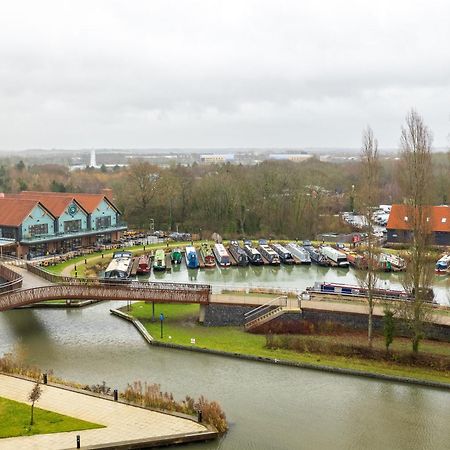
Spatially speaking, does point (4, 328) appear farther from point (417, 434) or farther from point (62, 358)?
point (417, 434)

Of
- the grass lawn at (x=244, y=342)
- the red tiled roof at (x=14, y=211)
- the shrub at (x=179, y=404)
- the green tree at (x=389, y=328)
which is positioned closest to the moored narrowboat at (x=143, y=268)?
the red tiled roof at (x=14, y=211)

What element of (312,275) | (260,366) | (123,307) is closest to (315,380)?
(260,366)

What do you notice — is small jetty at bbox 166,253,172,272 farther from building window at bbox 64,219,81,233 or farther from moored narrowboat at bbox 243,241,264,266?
building window at bbox 64,219,81,233

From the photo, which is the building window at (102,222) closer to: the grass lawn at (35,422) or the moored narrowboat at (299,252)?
the moored narrowboat at (299,252)

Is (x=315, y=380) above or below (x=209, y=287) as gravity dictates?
below

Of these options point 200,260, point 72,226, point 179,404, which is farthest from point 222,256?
point 179,404

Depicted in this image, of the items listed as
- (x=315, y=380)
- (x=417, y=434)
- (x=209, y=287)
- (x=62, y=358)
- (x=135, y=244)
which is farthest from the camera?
(x=135, y=244)
